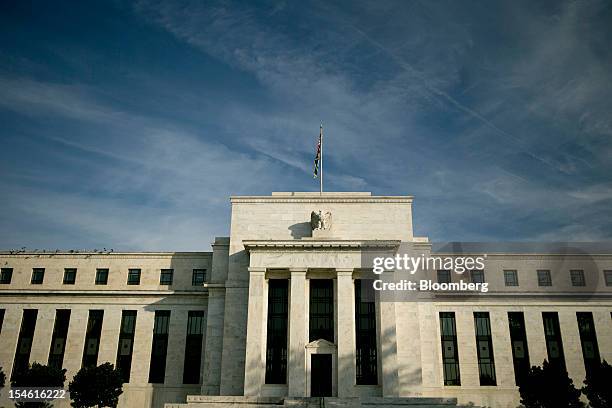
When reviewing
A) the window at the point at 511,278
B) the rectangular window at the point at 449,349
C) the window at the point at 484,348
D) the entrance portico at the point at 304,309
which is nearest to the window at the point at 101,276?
A: the entrance portico at the point at 304,309

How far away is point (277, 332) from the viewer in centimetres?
4491

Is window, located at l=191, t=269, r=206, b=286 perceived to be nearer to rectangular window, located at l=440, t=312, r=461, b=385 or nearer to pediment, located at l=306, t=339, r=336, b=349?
pediment, located at l=306, t=339, r=336, b=349

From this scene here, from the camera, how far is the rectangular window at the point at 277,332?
43469 millimetres

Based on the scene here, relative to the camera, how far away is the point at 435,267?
50469 mm

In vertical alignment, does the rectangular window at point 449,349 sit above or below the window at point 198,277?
below

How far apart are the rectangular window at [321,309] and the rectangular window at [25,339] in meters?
28.2

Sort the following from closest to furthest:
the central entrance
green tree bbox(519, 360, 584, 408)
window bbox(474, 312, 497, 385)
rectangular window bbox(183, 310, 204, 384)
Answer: green tree bbox(519, 360, 584, 408), the central entrance, window bbox(474, 312, 497, 385), rectangular window bbox(183, 310, 204, 384)

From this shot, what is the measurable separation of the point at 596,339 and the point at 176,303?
1592 inches

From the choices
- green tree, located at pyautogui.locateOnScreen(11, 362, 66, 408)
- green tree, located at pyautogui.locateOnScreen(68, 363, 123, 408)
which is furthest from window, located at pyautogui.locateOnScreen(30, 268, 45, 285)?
green tree, located at pyautogui.locateOnScreen(68, 363, 123, 408)

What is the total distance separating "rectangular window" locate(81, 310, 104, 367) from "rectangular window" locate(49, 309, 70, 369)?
2.14 m

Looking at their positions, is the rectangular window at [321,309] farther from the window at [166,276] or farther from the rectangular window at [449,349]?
the window at [166,276]

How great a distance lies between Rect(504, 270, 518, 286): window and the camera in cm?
5081

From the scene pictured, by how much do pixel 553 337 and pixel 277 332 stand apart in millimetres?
26514

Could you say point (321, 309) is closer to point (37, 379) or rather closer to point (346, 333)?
point (346, 333)
